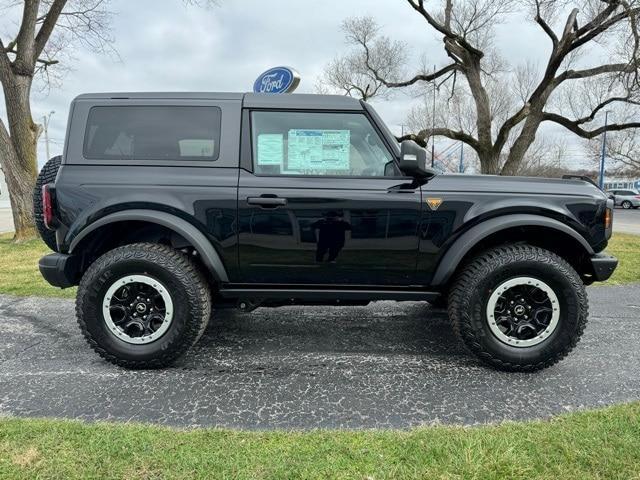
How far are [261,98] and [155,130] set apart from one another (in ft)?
2.64

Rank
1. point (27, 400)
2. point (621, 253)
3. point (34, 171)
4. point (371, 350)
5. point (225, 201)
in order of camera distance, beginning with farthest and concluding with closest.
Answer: point (34, 171)
point (621, 253)
point (371, 350)
point (225, 201)
point (27, 400)

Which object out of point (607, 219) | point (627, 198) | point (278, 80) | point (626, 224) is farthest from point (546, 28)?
point (627, 198)

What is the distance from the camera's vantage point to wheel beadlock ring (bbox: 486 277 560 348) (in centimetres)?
293

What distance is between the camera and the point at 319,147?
3.08 meters

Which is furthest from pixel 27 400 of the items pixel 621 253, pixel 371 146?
pixel 621 253

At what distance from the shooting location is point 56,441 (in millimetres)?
2068

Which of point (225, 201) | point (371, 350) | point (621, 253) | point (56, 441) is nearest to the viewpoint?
point (56, 441)

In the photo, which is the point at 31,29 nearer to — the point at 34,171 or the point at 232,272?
the point at 34,171

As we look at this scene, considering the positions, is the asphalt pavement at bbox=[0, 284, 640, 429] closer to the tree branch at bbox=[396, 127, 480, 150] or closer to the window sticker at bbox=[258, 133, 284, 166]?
the window sticker at bbox=[258, 133, 284, 166]

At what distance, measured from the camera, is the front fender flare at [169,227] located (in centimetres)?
292

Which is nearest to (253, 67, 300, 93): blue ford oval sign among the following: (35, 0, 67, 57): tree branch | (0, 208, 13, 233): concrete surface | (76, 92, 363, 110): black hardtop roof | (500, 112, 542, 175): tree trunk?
(76, 92, 363, 110): black hardtop roof

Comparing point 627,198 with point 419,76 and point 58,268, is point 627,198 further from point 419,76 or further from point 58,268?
point 58,268

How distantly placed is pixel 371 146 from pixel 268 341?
1.81 meters

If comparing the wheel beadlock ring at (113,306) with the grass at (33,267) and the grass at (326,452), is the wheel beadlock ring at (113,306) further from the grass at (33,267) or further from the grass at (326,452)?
the grass at (33,267)
